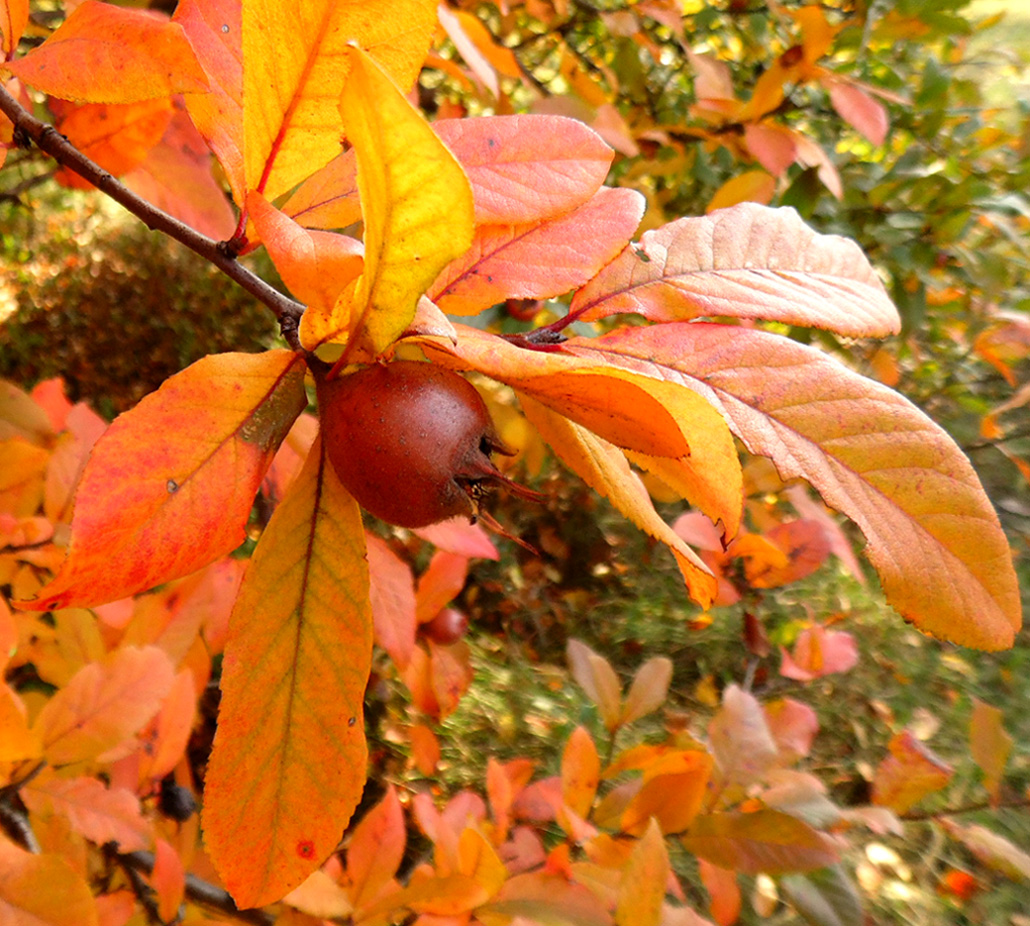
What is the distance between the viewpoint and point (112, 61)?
43cm

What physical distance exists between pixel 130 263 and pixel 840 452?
10.2 ft

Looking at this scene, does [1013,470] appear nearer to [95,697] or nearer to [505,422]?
[505,422]

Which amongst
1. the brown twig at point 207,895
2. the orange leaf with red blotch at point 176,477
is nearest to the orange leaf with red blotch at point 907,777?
the brown twig at point 207,895

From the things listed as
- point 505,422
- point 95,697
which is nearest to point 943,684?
point 505,422

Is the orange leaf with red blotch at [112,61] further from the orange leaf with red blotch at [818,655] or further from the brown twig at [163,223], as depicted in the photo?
the orange leaf with red blotch at [818,655]

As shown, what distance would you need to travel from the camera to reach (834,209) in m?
1.53

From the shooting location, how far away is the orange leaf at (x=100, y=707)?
0.71 metres

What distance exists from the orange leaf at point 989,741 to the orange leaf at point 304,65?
118 cm

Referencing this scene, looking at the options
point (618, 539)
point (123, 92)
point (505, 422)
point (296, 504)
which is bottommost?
point (618, 539)

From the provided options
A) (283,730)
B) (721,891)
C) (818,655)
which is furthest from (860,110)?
(283,730)

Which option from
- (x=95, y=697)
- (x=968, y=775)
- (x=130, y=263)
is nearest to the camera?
(x=95, y=697)

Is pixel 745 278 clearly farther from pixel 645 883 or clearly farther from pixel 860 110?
pixel 860 110

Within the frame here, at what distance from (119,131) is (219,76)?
324mm

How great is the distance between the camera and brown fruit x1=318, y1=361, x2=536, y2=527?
32cm
